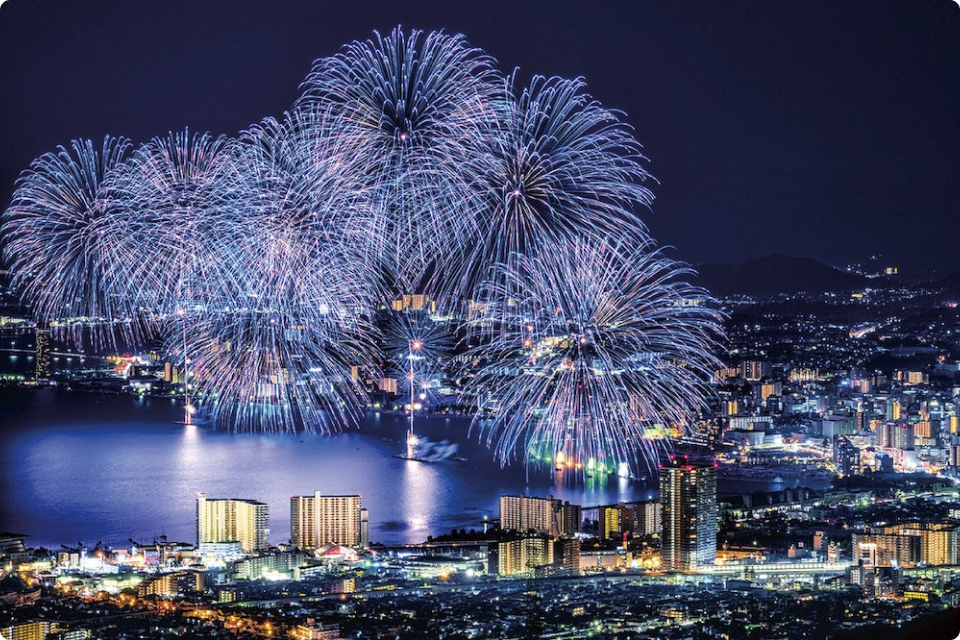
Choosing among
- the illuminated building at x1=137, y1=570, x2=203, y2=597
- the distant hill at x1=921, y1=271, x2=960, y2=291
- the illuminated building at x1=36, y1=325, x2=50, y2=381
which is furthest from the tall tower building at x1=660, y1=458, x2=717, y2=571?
the illuminated building at x1=36, y1=325, x2=50, y2=381

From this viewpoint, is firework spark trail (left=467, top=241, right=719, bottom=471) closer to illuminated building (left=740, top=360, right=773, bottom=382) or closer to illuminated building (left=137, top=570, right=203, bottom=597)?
illuminated building (left=137, top=570, right=203, bottom=597)

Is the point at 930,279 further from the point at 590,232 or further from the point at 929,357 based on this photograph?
the point at 590,232

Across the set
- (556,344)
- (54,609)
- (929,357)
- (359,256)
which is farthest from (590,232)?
(929,357)

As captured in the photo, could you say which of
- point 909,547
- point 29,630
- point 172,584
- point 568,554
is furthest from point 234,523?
point 909,547

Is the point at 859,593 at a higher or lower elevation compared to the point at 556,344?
lower

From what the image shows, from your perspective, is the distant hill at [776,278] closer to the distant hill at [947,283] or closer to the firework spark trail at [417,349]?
the distant hill at [947,283]

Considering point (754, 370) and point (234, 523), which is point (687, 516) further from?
point (754, 370)
